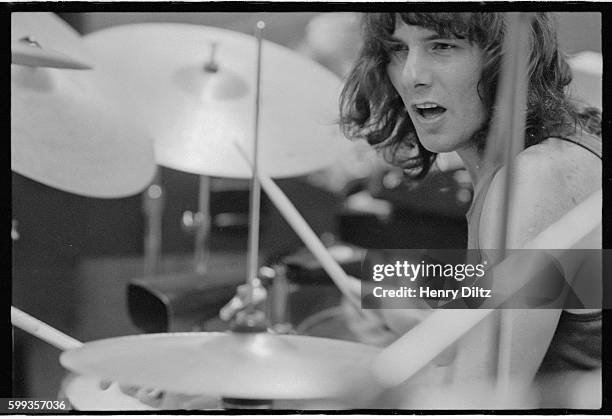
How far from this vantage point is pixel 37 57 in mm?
1101

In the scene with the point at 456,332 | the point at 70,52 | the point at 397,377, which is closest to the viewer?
the point at 397,377

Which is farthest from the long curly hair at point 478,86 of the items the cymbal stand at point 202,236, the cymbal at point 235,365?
the cymbal at point 235,365

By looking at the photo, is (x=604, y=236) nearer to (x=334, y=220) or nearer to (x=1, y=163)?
(x=334, y=220)

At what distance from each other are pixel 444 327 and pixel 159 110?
59cm

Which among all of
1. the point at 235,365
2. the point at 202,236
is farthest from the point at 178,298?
the point at 235,365

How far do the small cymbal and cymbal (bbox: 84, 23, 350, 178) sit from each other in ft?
0.21

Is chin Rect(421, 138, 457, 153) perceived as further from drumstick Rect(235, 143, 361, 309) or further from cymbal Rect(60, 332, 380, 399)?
cymbal Rect(60, 332, 380, 399)

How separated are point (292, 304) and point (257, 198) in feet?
0.65

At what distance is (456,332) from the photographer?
0.93m

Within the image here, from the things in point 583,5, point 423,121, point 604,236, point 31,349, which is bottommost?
point 31,349

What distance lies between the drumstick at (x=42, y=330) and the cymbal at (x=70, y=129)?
231 millimetres

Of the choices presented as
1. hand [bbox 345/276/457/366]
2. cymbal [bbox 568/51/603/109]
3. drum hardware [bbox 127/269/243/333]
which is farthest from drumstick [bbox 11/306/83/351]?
cymbal [bbox 568/51/603/109]

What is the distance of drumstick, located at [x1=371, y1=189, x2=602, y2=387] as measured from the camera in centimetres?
82

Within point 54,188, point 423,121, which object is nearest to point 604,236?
point 423,121
